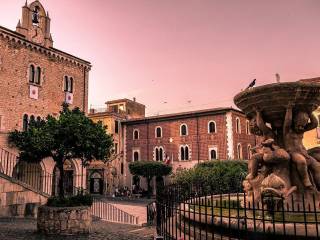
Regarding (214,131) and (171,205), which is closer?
(171,205)

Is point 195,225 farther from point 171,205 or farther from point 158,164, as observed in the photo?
point 158,164

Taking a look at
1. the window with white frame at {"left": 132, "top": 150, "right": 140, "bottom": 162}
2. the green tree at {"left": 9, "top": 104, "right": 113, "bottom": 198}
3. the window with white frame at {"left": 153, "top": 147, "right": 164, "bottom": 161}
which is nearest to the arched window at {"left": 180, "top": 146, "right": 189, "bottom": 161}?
the window with white frame at {"left": 153, "top": 147, "right": 164, "bottom": 161}

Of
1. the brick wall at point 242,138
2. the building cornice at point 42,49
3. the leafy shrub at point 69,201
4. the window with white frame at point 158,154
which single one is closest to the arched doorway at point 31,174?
the building cornice at point 42,49

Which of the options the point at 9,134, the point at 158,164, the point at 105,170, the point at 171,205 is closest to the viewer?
the point at 171,205

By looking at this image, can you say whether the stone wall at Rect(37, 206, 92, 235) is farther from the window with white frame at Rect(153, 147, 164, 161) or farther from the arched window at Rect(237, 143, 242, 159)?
the window with white frame at Rect(153, 147, 164, 161)

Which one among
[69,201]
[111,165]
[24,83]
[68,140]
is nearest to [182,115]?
[111,165]

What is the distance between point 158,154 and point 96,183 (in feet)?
30.7

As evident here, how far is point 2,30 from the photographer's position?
70.7 ft

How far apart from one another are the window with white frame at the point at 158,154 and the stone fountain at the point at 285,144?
32.7 metres

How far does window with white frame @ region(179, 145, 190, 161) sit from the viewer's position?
3806cm

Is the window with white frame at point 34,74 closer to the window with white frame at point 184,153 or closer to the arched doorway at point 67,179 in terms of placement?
the arched doorway at point 67,179

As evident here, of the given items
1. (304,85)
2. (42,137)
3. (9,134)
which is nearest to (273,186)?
(304,85)

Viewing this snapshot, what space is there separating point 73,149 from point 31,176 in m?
12.2

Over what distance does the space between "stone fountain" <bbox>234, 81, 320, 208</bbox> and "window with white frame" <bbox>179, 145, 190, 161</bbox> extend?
30.5 meters
